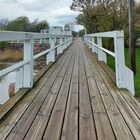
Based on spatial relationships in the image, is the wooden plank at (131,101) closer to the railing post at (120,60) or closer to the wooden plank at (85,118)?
the railing post at (120,60)

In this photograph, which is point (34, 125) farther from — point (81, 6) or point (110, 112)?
point (81, 6)

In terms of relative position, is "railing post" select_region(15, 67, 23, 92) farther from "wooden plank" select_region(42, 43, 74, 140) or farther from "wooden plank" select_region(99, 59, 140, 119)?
"wooden plank" select_region(99, 59, 140, 119)

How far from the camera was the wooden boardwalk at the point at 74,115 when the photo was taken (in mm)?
2701

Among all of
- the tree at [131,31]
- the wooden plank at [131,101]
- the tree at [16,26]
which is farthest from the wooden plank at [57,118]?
the tree at [16,26]

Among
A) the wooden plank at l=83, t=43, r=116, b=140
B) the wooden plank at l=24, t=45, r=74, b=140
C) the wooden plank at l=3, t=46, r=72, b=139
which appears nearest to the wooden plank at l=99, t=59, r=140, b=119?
the wooden plank at l=83, t=43, r=116, b=140

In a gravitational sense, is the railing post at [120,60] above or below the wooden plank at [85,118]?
above

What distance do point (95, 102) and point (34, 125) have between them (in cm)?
112

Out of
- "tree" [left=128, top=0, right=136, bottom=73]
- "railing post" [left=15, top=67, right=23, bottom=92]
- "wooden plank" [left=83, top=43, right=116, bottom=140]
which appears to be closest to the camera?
"wooden plank" [left=83, top=43, right=116, bottom=140]

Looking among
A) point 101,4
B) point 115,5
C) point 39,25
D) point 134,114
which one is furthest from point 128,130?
point 39,25

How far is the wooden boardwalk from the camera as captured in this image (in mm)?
2701

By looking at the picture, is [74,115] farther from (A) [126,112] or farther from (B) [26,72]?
(B) [26,72]

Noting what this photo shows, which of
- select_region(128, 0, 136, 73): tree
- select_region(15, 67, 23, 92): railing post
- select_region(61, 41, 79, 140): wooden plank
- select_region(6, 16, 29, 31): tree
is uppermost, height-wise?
select_region(6, 16, 29, 31): tree

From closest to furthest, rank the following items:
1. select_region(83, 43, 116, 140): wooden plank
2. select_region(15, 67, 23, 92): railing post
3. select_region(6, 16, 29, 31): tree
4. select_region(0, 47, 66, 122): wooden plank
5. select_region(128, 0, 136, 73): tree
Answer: select_region(83, 43, 116, 140): wooden plank → select_region(0, 47, 66, 122): wooden plank → select_region(15, 67, 23, 92): railing post → select_region(128, 0, 136, 73): tree → select_region(6, 16, 29, 31): tree

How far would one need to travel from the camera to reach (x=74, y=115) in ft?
10.7
